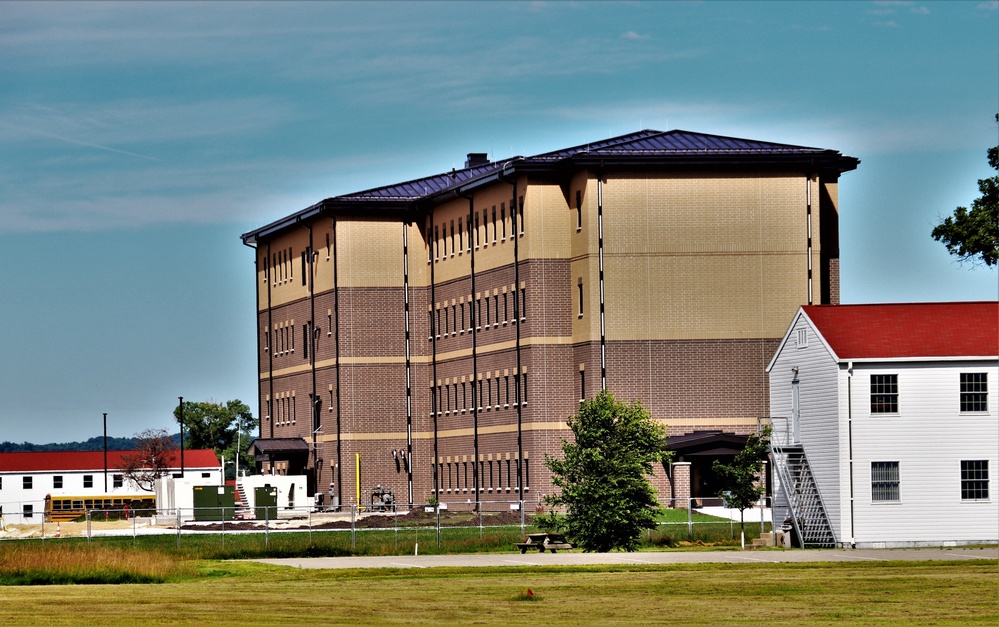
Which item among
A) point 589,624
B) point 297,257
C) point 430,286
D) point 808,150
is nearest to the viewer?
point 589,624

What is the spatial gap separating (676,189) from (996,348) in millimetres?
30027

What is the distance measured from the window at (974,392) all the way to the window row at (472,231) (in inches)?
1372

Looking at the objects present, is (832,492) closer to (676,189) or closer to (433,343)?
(676,189)

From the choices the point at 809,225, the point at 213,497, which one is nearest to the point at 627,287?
the point at 809,225

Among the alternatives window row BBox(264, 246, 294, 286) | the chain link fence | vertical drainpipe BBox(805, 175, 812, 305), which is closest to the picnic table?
the chain link fence

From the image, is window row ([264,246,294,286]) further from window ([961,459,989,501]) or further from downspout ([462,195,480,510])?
window ([961,459,989,501])

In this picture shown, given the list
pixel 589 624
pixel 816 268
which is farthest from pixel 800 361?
pixel 589 624

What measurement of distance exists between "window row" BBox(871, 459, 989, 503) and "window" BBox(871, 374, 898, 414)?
5.74ft

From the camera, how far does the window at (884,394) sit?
6231 cm

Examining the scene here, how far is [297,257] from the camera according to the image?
11631cm

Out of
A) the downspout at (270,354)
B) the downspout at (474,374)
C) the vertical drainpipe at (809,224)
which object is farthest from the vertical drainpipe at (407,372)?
the vertical drainpipe at (809,224)

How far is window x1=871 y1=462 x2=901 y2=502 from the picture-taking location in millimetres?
62656

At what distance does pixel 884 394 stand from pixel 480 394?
40.9 m

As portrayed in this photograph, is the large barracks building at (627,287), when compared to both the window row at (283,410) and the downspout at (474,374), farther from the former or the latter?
the window row at (283,410)
